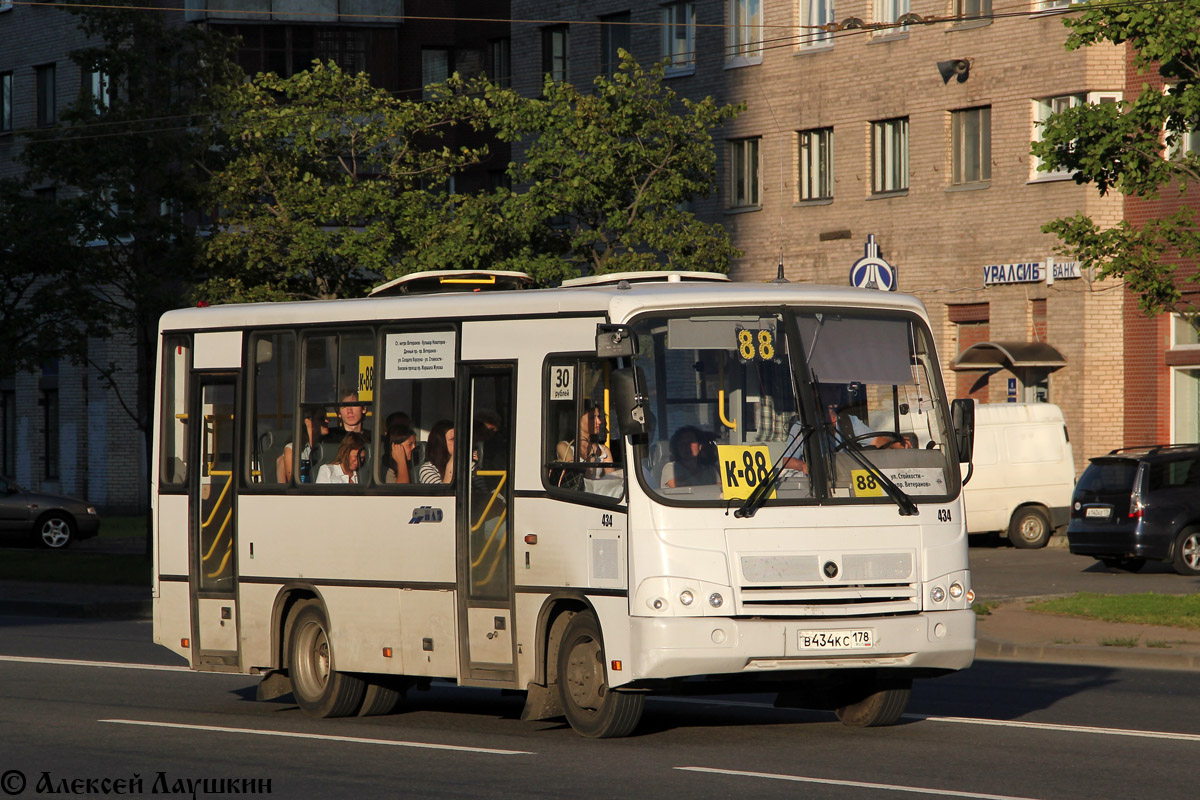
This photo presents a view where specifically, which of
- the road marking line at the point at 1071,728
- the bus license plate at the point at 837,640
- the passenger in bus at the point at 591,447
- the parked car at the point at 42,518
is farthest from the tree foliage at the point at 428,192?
the bus license plate at the point at 837,640

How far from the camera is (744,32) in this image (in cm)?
4131

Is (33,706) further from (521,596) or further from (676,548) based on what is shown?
(676,548)

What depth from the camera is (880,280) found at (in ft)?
70.1

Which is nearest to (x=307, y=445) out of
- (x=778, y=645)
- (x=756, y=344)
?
(x=756, y=344)

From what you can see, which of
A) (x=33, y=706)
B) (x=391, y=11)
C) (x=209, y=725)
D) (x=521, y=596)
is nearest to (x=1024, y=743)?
(x=521, y=596)

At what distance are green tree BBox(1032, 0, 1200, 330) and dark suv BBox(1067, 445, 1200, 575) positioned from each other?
671 centimetres

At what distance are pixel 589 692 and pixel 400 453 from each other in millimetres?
2307

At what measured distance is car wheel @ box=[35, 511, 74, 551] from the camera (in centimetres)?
3719

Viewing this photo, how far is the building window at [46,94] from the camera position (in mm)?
53250

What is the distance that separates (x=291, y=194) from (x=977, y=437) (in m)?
11.6

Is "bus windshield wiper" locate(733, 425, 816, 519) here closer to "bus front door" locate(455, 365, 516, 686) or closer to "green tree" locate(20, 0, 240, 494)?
"bus front door" locate(455, 365, 516, 686)

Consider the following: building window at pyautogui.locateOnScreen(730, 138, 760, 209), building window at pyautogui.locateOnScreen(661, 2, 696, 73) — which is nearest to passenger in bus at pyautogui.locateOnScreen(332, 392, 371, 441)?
building window at pyautogui.locateOnScreen(730, 138, 760, 209)

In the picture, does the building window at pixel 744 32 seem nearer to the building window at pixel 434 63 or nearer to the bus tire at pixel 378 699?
the building window at pixel 434 63

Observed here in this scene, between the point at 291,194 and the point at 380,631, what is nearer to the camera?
the point at 380,631
